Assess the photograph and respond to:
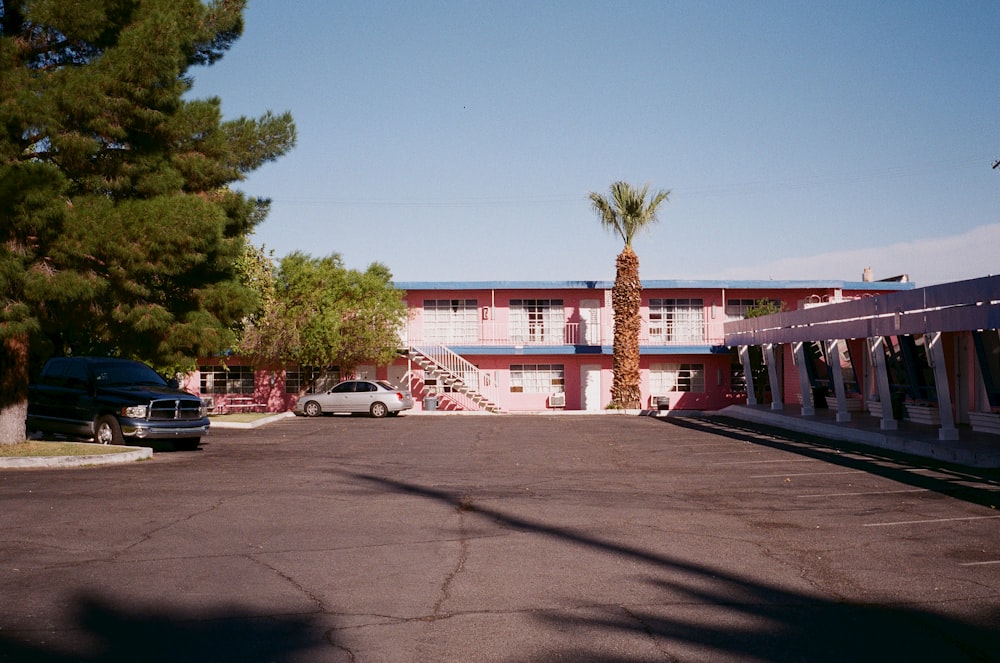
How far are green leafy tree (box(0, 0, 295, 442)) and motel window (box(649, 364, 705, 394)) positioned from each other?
2724 cm

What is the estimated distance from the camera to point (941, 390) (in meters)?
18.7

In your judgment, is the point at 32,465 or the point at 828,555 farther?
the point at 32,465

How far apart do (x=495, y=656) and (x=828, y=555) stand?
4427mm

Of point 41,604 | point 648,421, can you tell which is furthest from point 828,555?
point 648,421

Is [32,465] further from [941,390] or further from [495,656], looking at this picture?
[941,390]

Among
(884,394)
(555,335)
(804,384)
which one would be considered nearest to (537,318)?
(555,335)

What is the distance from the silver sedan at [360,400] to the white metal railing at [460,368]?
4089mm

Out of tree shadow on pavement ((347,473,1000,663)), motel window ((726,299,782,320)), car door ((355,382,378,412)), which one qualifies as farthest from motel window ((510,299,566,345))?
tree shadow on pavement ((347,473,1000,663))

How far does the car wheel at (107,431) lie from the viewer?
1956 centimetres

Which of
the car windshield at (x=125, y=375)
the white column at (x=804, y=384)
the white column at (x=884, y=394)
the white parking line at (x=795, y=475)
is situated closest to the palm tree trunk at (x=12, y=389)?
the car windshield at (x=125, y=375)

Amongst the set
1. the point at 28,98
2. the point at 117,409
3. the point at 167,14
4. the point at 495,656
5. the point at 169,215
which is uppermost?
the point at 167,14

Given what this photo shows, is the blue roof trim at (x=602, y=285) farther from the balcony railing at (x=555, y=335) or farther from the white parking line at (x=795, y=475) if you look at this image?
the white parking line at (x=795, y=475)

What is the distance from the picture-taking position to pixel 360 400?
3644cm

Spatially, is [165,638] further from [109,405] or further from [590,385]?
[590,385]
